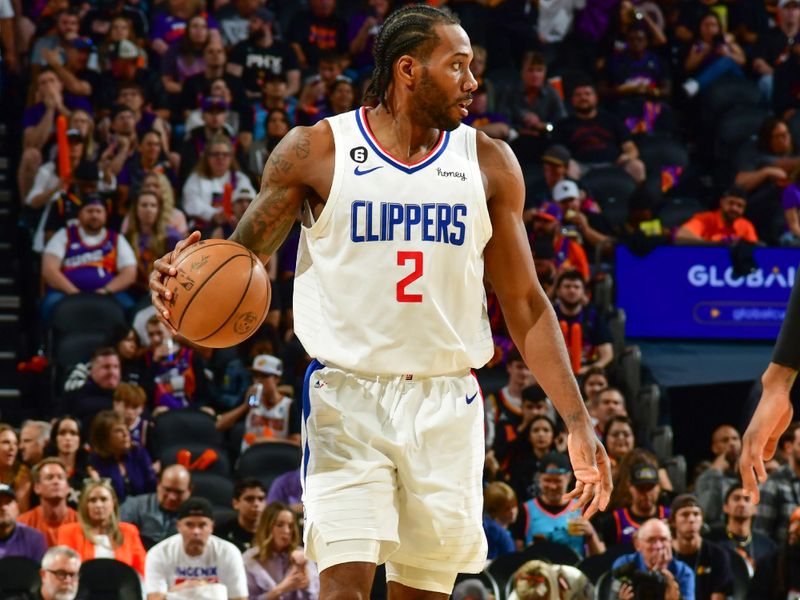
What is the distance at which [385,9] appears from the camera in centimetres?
1449

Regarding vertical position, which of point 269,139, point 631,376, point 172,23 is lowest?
point 631,376

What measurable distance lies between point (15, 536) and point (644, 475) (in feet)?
12.9

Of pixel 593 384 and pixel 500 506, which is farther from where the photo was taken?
pixel 593 384

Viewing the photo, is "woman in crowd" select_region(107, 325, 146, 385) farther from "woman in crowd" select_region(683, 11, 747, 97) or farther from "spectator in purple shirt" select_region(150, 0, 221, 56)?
"woman in crowd" select_region(683, 11, 747, 97)

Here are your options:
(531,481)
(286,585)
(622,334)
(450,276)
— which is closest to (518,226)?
(450,276)


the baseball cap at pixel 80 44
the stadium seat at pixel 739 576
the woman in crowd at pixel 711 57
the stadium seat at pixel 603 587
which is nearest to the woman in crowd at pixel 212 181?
the baseball cap at pixel 80 44

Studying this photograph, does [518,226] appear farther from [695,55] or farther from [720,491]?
[695,55]

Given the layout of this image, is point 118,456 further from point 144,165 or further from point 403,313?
point 403,313

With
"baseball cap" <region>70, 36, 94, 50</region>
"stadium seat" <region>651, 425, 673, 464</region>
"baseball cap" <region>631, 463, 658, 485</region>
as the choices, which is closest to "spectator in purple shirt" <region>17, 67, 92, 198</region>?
"baseball cap" <region>70, 36, 94, 50</region>

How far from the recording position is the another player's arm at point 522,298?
4.22 m

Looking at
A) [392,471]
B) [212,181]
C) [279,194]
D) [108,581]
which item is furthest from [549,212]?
[392,471]

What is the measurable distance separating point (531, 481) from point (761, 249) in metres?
3.10

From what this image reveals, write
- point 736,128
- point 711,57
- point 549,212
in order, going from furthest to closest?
point 711,57, point 736,128, point 549,212

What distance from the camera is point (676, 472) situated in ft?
34.5
